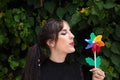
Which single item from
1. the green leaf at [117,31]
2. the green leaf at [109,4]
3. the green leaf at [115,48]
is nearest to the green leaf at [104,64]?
the green leaf at [115,48]

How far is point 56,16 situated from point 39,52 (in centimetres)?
79

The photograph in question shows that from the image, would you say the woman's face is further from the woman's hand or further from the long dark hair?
the woman's hand

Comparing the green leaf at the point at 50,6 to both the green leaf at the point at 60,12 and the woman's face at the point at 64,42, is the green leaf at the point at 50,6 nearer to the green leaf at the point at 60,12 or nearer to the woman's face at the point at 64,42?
the green leaf at the point at 60,12

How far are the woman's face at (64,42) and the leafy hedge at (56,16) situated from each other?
47cm

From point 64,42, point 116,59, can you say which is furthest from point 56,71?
point 116,59

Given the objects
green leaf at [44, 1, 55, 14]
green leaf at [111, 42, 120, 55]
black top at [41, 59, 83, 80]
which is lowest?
green leaf at [111, 42, 120, 55]

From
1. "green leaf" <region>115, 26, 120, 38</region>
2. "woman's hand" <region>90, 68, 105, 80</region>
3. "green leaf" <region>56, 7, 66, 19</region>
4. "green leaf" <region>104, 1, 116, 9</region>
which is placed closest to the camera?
"woman's hand" <region>90, 68, 105, 80</region>

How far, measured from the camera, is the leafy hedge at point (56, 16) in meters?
3.81

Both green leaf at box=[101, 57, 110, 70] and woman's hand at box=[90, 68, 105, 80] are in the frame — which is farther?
green leaf at box=[101, 57, 110, 70]

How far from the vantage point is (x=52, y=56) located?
3.32 meters

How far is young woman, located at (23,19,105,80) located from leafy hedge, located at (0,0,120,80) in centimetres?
47

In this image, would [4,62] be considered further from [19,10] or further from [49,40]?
[49,40]

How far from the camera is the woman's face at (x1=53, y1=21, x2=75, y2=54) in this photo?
3266 mm

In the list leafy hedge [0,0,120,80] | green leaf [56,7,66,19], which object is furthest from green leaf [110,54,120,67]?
green leaf [56,7,66,19]
